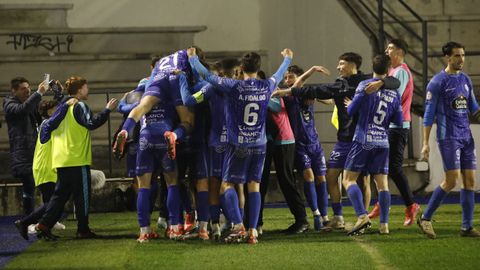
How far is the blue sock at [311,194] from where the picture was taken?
39.5ft

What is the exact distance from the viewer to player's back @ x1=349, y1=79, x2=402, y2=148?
36.2ft

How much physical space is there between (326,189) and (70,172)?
2.92 m

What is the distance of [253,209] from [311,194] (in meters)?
1.41

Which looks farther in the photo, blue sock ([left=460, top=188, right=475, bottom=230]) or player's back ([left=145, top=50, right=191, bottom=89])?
player's back ([left=145, top=50, right=191, bottom=89])

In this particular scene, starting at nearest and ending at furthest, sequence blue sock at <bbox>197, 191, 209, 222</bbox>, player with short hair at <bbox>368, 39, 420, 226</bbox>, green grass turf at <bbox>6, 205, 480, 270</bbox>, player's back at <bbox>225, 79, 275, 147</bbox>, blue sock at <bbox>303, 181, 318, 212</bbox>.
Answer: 1. green grass turf at <bbox>6, 205, 480, 270</bbox>
2. player's back at <bbox>225, 79, 275, 147</bbox>
3. blue sock at <bbox>197, 191, 209, 222</bbox>
4. blue sock at <bbox>303, 181, 318, 212</bbox>
5. player with short hair at <bbox>368, 39, 420, 226</bbox>

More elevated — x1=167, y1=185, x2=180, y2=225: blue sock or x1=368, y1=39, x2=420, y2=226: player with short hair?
x1=368, y1=39, x2=420, y2=226: player with short hair

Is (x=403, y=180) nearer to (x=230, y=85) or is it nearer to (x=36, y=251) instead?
(x=230, y=85)

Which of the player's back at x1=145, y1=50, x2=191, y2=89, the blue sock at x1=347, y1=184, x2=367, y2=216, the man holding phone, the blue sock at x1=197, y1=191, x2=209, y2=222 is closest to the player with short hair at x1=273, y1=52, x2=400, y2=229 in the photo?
the blue sock at x1=347, y1=184, x2=367, y2=216

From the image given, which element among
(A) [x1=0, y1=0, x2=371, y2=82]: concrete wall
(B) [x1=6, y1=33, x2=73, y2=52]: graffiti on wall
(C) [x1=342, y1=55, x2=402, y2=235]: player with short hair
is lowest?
(C) [x1=342, y1=55, x2=402, y2=235]: player with short hair

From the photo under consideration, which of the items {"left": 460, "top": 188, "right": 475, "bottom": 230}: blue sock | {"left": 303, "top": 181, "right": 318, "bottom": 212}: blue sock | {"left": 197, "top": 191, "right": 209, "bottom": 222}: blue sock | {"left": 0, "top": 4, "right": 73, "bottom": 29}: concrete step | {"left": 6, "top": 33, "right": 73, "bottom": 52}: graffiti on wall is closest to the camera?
{"left": 460, "top": 188, "right": 475, "bottom": 230}: blue sock

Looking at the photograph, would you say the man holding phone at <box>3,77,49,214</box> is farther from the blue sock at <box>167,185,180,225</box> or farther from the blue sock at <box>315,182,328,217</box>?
the blue sock at <box>315,182,328,217</box>

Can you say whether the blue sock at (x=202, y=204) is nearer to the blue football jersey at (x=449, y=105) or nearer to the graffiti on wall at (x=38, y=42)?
the blue football jersey at (x=449, y=105)

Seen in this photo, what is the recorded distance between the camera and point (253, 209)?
35.6 feet

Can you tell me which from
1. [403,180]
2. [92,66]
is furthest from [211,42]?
[403,180]
